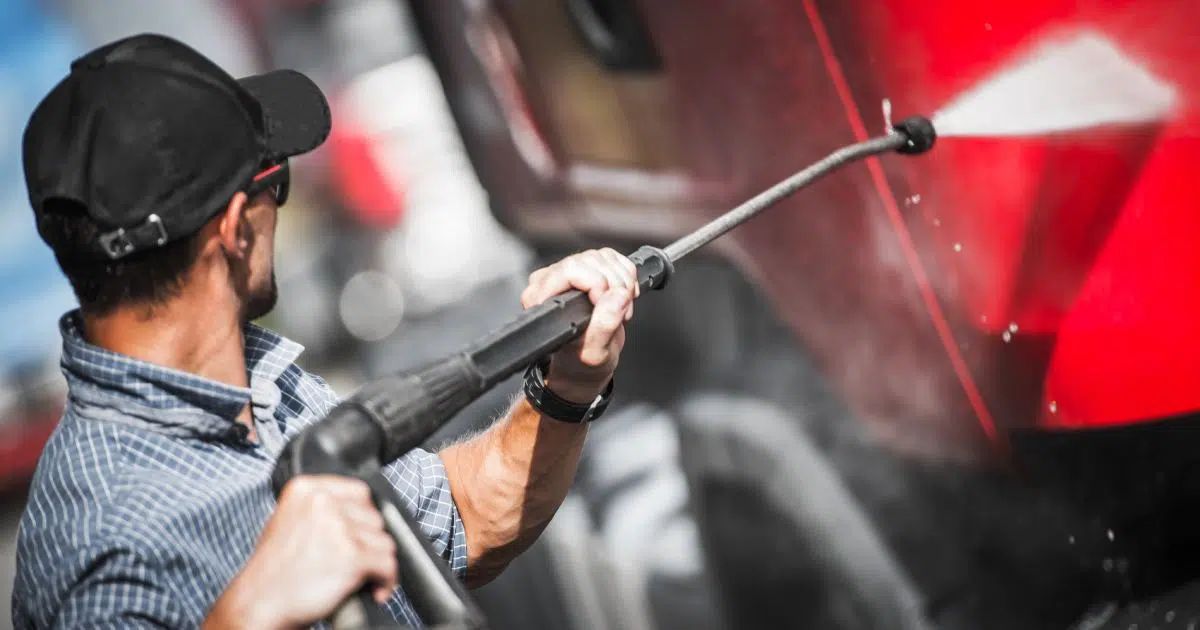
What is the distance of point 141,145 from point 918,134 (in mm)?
964

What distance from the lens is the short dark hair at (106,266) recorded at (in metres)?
1.00

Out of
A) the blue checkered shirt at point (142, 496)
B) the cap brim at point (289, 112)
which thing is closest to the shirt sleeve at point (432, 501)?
the blue checkered shirt at point (142, 496)

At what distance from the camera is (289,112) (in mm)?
1152

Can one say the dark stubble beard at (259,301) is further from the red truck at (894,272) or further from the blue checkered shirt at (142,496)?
the red truck at (894,272)

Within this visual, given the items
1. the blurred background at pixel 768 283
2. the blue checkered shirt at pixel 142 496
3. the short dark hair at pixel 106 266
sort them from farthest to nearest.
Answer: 1. the blurred background at pixel 768 283
2. the short dark hair at pixel 106 266
3. the blue checkered shirt at pixel 142 496

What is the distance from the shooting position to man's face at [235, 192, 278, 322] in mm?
1135

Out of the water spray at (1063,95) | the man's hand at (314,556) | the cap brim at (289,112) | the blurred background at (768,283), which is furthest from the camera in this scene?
the blurred background at (768,283)

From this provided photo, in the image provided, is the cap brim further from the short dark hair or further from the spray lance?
the spray lance

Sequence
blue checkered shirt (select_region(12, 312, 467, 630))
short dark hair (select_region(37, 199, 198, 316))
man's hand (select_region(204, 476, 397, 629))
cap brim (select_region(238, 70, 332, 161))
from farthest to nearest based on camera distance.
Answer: cap brim (select_region(238, 70, 332, 161)), short dark hair (select_region(37, 199, 198, 316)), blue checkered shirt (select_region(12, 312, 467, 630)), man's hand (select_region(204, 476, 397, 629))

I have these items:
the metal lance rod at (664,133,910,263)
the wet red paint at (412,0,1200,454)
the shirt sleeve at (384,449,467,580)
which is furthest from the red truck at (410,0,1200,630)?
the shirt sleeve at (384,449,467,580)

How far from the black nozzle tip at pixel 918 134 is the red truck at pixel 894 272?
47mm

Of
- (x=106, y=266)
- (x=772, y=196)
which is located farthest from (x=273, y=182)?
(x=772, y=196)

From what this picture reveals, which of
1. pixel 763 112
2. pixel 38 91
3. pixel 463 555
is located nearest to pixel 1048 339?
pixel 763 112

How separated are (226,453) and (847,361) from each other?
1062 millimetres
